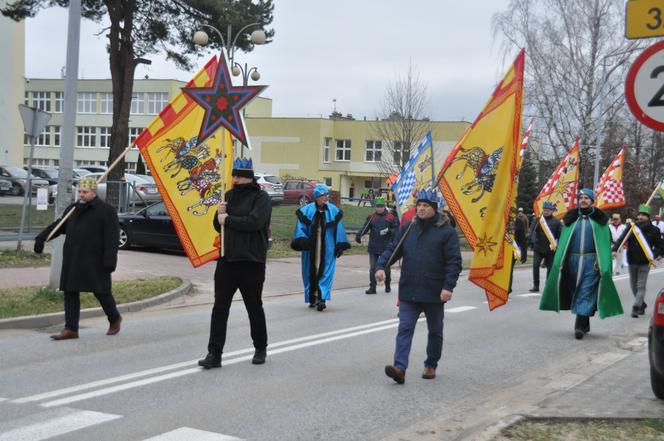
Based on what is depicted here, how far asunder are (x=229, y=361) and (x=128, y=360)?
0.98 meters

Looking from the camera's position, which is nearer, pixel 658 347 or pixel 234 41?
pixel 658 347

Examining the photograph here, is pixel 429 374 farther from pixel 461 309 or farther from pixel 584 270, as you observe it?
pixel 461 309

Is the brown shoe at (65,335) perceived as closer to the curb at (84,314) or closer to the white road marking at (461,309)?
the curb at (84,314)

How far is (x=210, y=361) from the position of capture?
8.02 metres

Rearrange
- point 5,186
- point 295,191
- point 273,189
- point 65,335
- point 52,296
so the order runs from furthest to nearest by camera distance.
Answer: point 295,191 → point 273,189 → point 5,186 → point 52,296 → point 65,335

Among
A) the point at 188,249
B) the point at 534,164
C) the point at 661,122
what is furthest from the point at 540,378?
the point at 534,164

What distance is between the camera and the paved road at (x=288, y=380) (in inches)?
239

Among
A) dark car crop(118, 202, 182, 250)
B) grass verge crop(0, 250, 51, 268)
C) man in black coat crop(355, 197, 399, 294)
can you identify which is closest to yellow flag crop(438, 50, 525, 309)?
man in black coat crop(355, 197, 399, 294)

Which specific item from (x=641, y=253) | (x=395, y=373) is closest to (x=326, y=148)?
(x=641, y=253)

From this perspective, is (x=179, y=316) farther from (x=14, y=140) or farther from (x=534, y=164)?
(x=14, y=140)

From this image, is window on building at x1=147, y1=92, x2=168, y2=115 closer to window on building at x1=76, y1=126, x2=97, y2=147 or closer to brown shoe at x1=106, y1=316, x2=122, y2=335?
window on building at x1=76, y1=126, x2=97, y2=147

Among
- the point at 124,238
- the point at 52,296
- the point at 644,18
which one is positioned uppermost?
the point at 644,18

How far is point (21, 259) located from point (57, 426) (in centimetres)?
1177

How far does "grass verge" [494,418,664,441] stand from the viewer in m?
5.71
